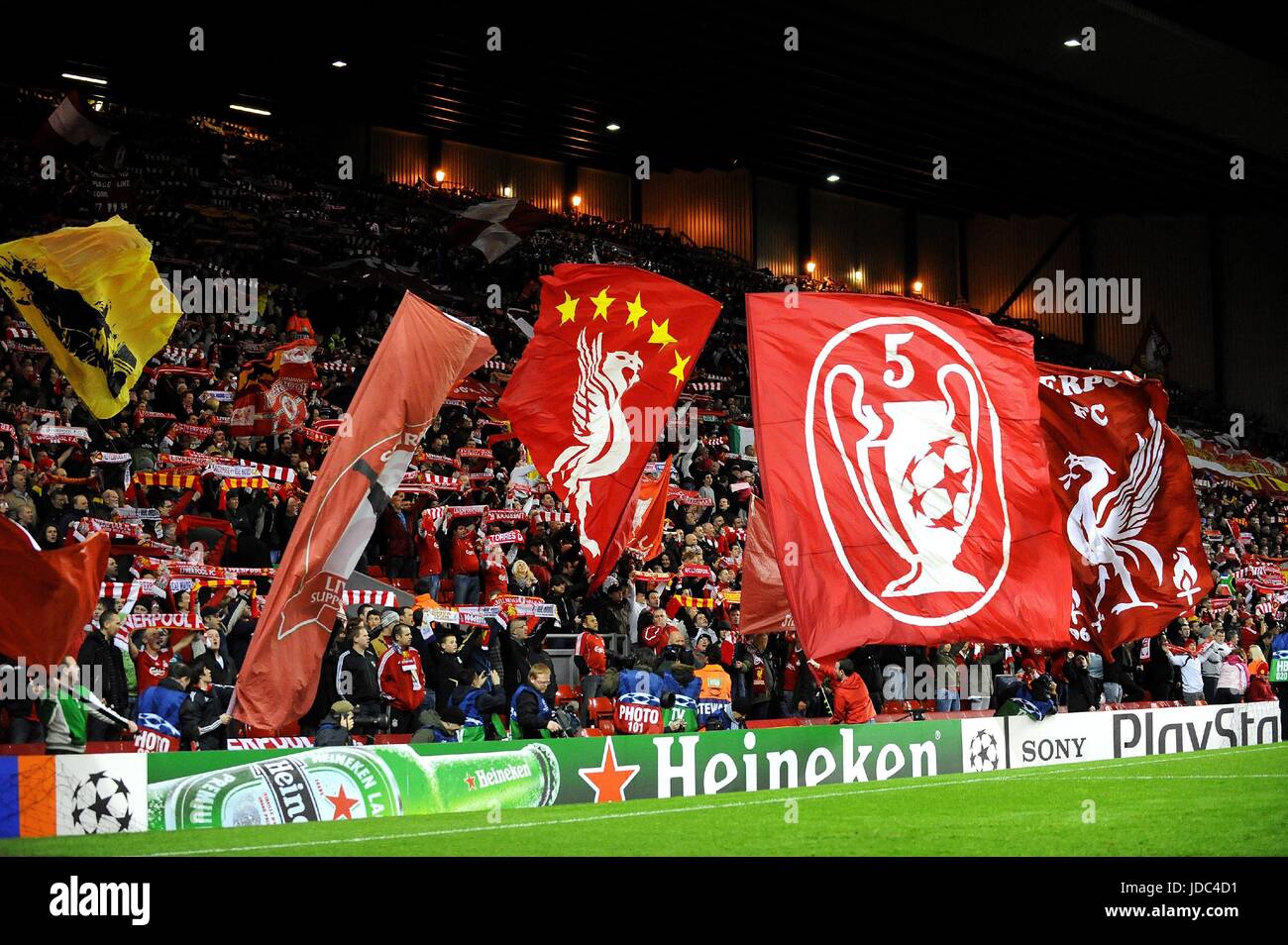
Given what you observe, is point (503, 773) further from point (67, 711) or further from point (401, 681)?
point (67, 711)

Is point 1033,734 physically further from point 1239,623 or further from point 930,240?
point 930,240

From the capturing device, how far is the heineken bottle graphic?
42.4 feet

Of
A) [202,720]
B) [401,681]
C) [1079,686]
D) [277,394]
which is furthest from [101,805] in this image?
[1079,686]

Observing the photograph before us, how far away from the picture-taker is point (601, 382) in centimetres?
1636

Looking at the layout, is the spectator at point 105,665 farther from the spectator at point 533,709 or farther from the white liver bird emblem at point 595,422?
the white liver bird emblem at point 595,422

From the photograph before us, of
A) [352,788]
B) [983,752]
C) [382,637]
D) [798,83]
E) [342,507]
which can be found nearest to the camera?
[342,507]

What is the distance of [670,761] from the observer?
15.8 metres

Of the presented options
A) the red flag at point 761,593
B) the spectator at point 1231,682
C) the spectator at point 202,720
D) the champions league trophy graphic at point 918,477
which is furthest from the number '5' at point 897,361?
the spectator at point 1231,682

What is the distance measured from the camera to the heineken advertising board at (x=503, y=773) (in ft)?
42.8

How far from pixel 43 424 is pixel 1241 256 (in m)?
41.4

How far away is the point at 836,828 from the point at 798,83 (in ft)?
90.3

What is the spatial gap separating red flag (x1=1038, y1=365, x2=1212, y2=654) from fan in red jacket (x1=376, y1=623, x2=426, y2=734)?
6754 millimetres
